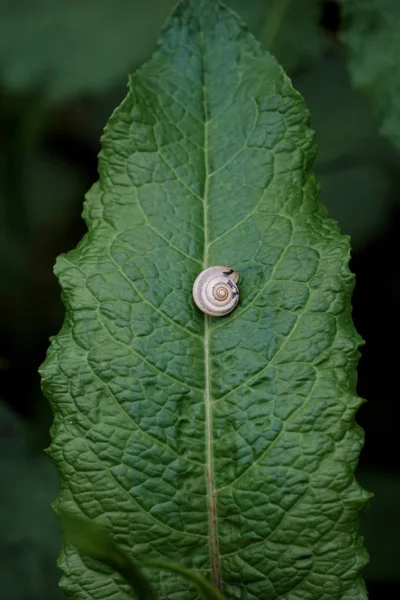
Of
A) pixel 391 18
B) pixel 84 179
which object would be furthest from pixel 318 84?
pixel 84 179

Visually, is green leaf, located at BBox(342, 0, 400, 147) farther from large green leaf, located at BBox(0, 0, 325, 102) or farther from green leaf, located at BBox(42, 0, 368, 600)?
large green leaf, located at BBox(0, 0, 325, 102)

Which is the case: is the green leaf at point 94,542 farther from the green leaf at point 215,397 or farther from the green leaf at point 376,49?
the green leaf at point 376,49

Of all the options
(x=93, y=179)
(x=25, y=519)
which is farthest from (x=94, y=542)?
(x=93, y=179)

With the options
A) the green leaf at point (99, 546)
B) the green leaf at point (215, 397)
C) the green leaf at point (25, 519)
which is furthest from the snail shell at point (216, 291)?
the green leaf at point (25, 519)

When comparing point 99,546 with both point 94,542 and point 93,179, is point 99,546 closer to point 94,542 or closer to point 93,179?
point 94,542

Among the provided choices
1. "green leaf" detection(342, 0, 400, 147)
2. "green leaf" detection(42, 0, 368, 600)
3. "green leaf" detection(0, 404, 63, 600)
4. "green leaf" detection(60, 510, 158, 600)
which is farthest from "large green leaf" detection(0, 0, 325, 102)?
"green leaf" detection(60, 510, 158, 600)

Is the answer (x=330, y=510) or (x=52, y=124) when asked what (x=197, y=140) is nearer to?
(x=330, y=510)
